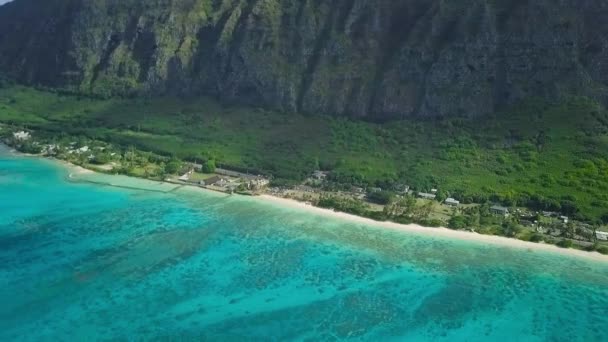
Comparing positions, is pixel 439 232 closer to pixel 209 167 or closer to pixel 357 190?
pixel 357 190

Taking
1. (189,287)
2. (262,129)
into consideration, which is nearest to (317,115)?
(262,129)

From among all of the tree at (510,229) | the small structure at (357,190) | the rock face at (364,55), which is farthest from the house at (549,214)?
the rock face at (364,55)

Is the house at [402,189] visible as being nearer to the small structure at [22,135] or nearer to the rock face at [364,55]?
the rock face at [364,55]

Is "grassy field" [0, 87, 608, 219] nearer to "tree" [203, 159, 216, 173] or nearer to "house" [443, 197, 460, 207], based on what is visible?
"house" [443, 197, 460, 207]

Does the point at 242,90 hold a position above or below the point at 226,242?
above

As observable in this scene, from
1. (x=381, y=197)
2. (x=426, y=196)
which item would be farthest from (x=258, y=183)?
(x=426, y=196)

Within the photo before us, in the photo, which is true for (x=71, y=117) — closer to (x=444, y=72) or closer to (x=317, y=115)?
(x=317, y=115)
